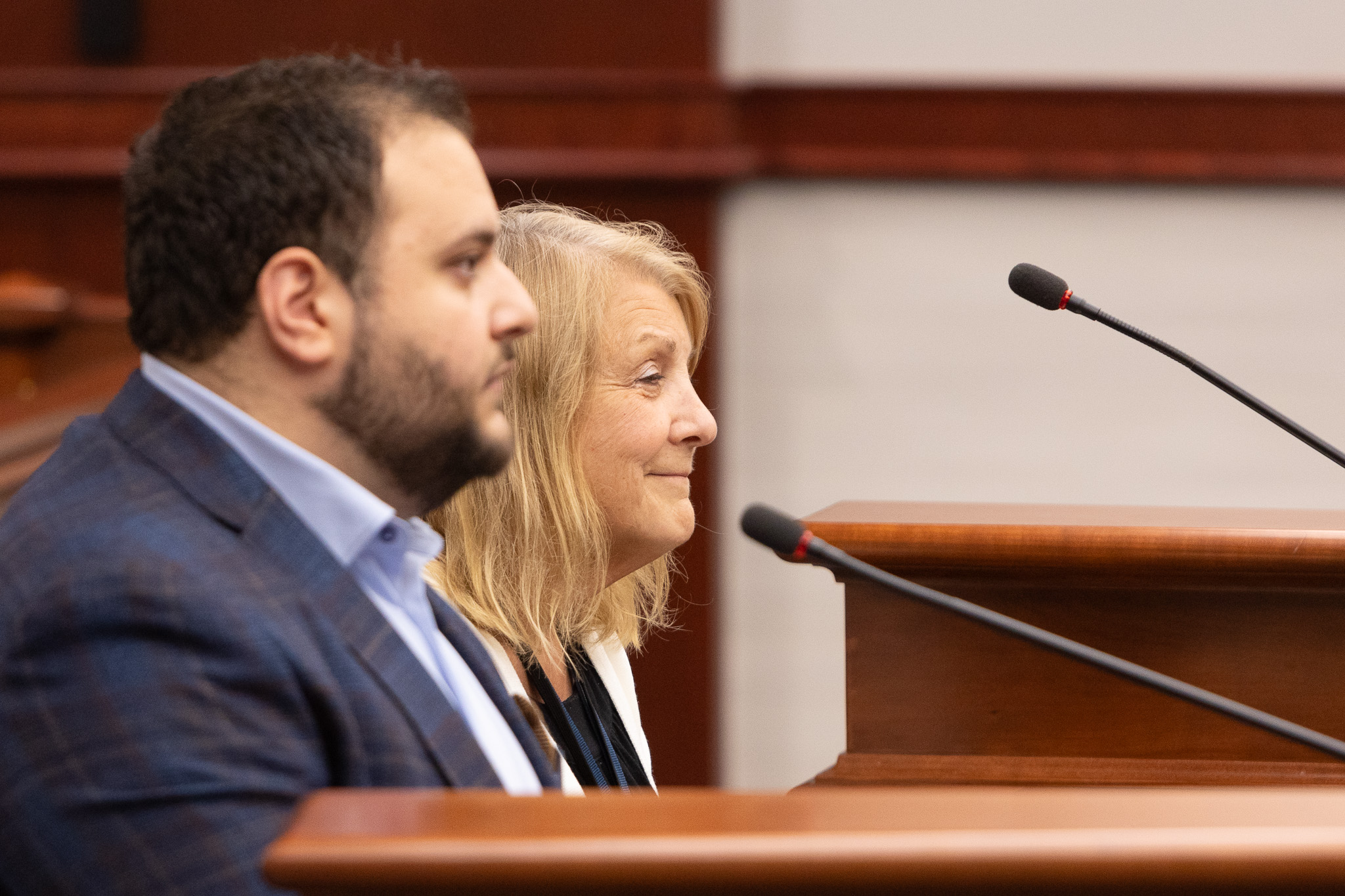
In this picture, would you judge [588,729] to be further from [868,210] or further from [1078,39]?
[1078,39]

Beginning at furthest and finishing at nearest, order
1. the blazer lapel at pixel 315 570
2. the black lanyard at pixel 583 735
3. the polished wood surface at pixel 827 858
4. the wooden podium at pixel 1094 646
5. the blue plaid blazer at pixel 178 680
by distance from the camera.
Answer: the black lanyard at pixel 583 735
the wooden podium at pixel 1094 646
the blazer lapel at pixel 315 570
the blue plaid blazer at pixel 178 680
the polished wood surface at pixel 827 858

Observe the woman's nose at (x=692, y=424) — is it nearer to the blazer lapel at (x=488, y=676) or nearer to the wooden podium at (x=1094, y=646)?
the wooden podium at (x=1094, y=646)

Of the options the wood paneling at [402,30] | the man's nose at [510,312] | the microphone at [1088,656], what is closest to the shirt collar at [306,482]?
the man's nose at [510,312]

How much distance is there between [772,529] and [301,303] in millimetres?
300

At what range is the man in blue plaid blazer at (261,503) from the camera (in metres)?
0.66

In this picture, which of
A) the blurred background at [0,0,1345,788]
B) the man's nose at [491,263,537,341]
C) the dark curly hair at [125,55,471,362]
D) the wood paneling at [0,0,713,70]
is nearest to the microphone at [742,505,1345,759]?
the man's nose at [491,263,537,341]

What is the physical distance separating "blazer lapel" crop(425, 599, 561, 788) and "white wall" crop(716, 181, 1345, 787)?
1.92m

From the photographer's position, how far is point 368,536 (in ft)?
2.69

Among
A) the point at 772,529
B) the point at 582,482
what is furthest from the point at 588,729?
the point at 772,529

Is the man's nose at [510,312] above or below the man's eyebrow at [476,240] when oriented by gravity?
below

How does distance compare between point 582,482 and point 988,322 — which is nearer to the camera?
point 582,482

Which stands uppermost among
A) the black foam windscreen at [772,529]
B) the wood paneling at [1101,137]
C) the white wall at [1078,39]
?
the white wall at [1078,39]

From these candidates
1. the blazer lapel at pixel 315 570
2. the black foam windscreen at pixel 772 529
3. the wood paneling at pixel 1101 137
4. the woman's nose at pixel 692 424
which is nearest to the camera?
the blazer lapel at pixel 315 570

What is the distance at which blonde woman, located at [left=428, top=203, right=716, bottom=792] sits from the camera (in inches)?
50.8
